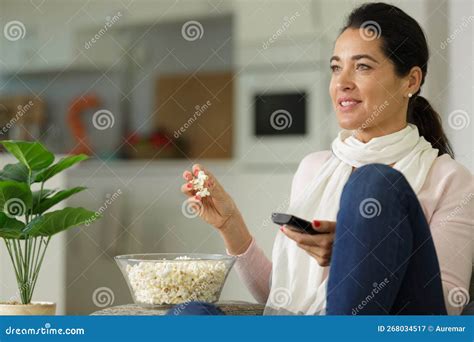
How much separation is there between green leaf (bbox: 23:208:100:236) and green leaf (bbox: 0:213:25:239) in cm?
2

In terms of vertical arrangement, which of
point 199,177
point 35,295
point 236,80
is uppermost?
point 236,80

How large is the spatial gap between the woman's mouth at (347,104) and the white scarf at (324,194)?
0.09 metres

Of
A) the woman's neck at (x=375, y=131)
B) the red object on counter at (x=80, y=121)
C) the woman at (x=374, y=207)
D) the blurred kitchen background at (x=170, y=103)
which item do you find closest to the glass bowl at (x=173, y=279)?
the woman at (x=374, y=207)

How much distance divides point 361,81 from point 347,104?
0.06 m

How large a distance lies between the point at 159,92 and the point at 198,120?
0.40 metres

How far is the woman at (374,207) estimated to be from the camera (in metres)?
1.23

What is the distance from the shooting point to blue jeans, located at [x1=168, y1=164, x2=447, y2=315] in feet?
4.00

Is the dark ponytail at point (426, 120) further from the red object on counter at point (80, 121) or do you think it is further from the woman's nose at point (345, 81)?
the red object on counter at point (80, 121)

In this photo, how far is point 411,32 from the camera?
1.68 meters

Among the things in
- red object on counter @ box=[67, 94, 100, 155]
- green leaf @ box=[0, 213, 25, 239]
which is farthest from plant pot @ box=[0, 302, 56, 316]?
red object on counter @ box=[67, 94, 100, 155]

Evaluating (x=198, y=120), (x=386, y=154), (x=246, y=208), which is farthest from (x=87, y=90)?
(x=386, y=154)

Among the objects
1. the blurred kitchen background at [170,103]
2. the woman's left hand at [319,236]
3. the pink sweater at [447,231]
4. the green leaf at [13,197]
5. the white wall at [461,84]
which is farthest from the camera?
the blurred kitchen background at [170,103]

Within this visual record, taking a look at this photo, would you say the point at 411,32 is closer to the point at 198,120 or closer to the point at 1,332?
the point at 1,332

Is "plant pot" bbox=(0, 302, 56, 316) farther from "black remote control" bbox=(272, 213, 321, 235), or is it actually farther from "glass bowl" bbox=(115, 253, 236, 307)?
"black remote control" bbox=(272, 213, 321, 235)
